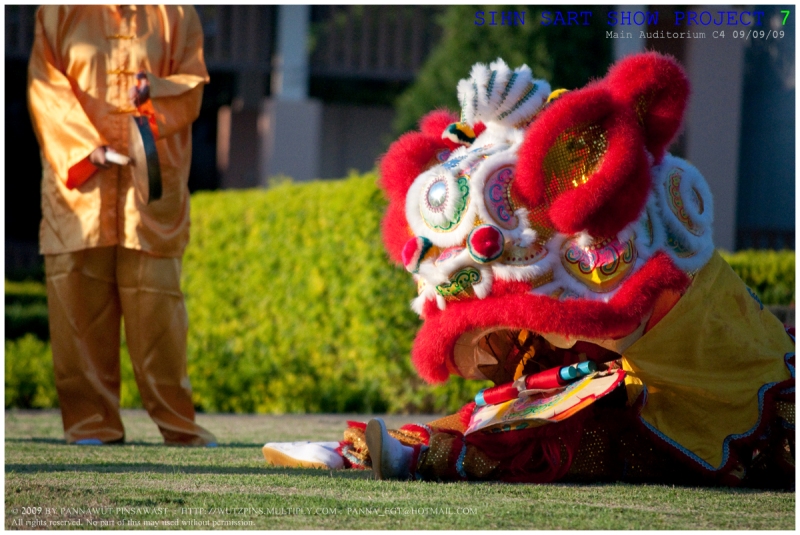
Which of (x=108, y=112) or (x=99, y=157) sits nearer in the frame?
(x=99, y=157)

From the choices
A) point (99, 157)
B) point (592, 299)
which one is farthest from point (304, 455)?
point (99, 157)

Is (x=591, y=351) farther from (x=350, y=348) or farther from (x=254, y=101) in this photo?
(x=254, y=101)

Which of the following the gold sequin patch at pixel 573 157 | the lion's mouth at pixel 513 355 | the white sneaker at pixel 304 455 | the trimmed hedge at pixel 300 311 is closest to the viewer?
the gold sequin patch at pixel 573 157

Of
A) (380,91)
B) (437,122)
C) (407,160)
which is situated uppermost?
(380,91)

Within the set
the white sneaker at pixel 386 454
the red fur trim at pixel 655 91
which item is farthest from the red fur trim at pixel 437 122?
the white sneaker at pixel 386 454

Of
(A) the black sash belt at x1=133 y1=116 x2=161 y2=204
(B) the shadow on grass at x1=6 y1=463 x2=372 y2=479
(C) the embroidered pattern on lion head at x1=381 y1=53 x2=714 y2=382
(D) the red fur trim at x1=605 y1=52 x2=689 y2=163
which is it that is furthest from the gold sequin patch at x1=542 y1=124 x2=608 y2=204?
(A) the black sash belt at x1=133 y1=116 x2=161 y2=204

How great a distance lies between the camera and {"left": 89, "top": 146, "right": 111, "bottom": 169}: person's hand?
155 inches

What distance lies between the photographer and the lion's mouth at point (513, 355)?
318 centimetres

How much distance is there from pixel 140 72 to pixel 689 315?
244cm

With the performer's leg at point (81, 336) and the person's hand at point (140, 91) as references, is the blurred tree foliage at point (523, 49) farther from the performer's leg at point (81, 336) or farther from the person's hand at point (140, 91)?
the performer's leg at point (81, 336)

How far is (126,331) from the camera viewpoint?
416 centimetres

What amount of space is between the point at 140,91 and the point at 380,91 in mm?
A: 10250

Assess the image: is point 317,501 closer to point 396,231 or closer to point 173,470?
point 173,470

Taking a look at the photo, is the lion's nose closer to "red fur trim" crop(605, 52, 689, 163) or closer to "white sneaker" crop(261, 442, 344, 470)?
"red fur trim" crop(605, 52, 689, 163)
